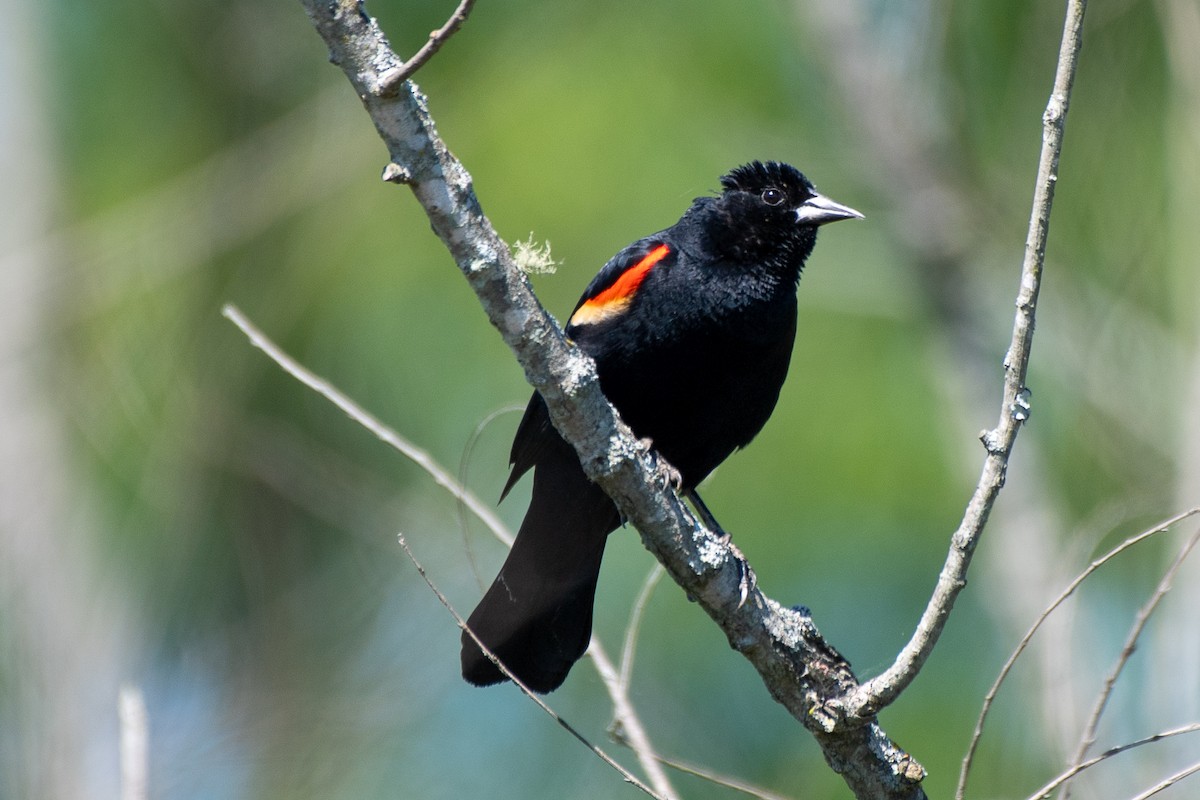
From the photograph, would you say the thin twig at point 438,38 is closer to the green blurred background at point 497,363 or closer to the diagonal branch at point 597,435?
the diagonal branch at point 597,435

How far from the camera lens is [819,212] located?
11.1ft

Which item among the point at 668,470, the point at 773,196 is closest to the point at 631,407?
the point at 668,470

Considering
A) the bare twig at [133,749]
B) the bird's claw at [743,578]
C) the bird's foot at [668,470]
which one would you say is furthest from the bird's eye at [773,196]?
the bare twig at [133,749]

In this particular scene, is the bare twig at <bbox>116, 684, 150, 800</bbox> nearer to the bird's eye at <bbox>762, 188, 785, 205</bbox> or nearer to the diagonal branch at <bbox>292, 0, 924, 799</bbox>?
the diagonal branch at <bbox>292, 0, 924, 799</bbox>

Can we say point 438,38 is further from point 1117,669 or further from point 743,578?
point 1117,669

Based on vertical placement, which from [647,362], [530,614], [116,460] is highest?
[116,460]

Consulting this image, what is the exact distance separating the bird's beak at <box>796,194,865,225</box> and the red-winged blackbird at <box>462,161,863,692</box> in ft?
0.99

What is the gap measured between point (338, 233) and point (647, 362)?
19.2 feet

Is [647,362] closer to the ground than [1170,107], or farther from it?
farther from it

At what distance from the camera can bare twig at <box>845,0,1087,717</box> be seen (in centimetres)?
178

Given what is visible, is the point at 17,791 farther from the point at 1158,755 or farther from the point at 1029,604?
the point at 1029,604

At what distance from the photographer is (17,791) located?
433 centimetres

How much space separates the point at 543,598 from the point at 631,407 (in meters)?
0.52

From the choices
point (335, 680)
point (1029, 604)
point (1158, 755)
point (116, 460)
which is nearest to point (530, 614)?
point (1158, 755)
